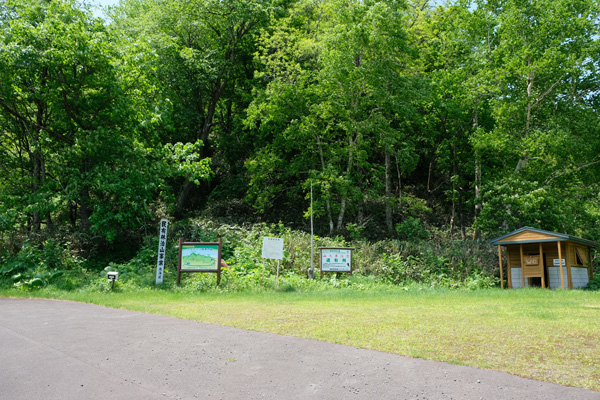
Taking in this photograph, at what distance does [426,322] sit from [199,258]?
8.90 meters

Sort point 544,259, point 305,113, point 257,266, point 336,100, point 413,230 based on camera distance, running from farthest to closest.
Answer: point 305,113, point 336,100, point 413,230, point 544,259, point 257,266

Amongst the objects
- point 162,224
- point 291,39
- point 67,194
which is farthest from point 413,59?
point 67,194

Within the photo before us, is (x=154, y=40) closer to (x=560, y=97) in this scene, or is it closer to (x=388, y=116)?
(x=388, y=116)

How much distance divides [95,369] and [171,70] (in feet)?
79.3

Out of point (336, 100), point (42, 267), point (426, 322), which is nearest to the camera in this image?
point (426, 322)

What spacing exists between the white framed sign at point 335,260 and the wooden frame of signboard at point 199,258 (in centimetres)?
384

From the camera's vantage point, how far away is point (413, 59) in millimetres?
25719

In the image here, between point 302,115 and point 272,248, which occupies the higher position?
point 302,115

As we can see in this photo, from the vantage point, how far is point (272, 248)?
49.1 feet

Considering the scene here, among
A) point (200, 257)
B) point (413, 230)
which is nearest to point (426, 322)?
point (200, 257)

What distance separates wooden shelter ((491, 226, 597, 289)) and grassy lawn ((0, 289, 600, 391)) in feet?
12.5

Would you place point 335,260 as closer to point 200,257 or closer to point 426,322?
point 200,257

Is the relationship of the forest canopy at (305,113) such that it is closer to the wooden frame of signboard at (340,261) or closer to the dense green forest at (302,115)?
the dense green forest at (302,115)

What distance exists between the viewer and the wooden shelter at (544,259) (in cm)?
1723
